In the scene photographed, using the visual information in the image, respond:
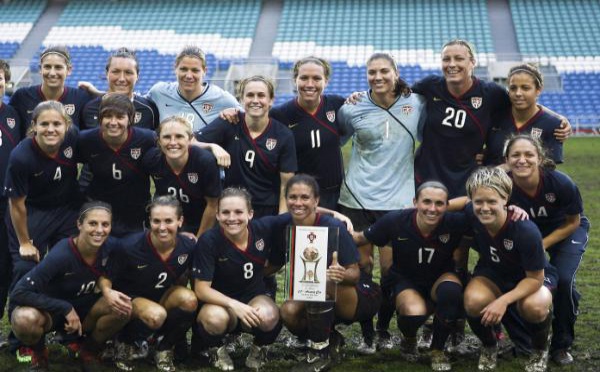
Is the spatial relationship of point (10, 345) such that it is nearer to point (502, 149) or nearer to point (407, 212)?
point (407, 212)

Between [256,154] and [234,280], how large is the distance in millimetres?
814

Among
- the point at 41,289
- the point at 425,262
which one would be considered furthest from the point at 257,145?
the point at 41,289

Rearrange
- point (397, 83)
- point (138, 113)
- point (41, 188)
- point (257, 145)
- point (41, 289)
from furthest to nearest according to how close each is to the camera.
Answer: point (138, 113) < point (397, 83) < point (257, 145) < point (41, 188) < point (41, 289)

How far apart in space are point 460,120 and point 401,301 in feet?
3.87

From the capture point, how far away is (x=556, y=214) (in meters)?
4.14

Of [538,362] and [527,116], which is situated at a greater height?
[527,116]

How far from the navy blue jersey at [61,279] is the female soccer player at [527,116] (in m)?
2.38

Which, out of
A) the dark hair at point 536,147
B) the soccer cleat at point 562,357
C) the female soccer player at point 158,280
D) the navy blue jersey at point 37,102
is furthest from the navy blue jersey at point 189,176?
the soccer cleat at point 562,357

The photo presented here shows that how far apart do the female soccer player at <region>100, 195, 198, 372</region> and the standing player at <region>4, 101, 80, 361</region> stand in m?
0.52

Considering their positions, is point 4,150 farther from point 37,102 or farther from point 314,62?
point 314,62

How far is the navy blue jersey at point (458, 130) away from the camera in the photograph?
4.51 meters

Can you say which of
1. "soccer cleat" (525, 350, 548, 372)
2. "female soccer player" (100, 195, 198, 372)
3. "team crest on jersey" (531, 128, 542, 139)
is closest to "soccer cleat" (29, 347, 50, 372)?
"female soccer player" (100, 195, 198, 372)

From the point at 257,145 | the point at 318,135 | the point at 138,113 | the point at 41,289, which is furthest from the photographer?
the point at 138,113

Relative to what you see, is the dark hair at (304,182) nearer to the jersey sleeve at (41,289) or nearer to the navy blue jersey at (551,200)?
the navy blue jersey at (551,200)
